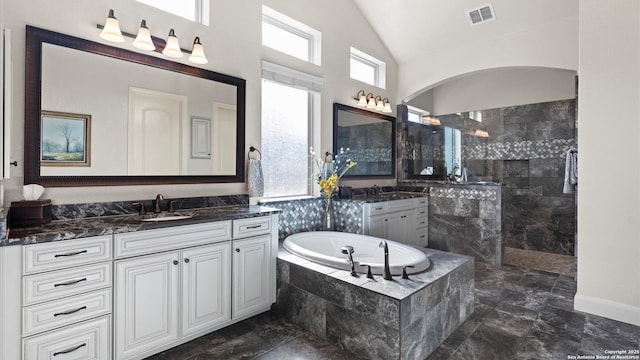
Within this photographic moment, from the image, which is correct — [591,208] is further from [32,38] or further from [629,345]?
[32,38]

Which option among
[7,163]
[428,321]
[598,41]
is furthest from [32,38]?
[598,41]

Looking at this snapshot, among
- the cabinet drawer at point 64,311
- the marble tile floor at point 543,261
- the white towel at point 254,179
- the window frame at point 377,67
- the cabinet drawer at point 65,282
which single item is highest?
the window frame at point 377,67

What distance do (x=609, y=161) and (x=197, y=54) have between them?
3558 millimetres

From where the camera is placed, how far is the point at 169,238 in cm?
213

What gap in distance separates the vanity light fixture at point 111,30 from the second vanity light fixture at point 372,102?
2.88m

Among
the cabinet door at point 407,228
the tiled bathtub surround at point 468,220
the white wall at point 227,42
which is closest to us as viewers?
the white wall at point 227,42

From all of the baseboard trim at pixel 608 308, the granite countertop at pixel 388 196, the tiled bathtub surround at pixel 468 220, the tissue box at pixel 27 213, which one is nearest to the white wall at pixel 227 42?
the tissue box at pixel 27 213

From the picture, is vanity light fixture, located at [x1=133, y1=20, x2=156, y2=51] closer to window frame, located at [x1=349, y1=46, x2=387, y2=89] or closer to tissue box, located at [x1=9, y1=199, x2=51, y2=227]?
tissue box, located at [x1=9, y1=199, x2=51, y2=227]

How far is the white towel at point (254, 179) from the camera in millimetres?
3123

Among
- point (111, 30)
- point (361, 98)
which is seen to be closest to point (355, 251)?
point (361, 98)

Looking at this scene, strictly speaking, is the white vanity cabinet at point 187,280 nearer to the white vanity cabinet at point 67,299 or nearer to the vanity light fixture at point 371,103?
the white vanity cabinet at point 67,299

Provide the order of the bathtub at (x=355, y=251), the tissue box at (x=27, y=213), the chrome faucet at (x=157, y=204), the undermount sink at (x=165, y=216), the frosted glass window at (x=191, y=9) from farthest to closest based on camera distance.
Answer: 1. the frosted glass window at (x=191, y=9)
2. the chrome faucet at (x=157, y=204)
3. the bathtub at (x=355, y=251)
4. the undermount sink at (x=165, y=216)
5. the tissue box at (x=27, y=213)

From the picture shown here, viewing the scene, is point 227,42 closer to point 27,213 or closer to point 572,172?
point 27,213

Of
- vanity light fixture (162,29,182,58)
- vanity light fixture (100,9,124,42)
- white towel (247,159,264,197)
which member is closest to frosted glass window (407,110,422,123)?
white towel (247,159,264,197)
